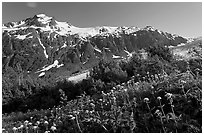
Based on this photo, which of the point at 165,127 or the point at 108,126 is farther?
the point at 108,126

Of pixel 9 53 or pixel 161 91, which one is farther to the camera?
pixel 9 53

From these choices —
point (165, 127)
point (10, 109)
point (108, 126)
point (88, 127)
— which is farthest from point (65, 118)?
point (10, 109)

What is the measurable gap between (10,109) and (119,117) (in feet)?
29.2

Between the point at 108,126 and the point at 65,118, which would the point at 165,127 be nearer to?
the point at 108,126

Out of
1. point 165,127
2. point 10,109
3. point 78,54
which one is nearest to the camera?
point 165,127

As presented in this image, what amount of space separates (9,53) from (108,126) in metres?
205

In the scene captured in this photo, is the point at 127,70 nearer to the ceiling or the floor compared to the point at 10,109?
nearer to the ceiling

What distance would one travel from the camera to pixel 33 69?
174500 mm

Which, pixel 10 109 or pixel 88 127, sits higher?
pixel 88 127

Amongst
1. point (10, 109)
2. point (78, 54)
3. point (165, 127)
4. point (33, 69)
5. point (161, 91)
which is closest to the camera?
point (165, 127)

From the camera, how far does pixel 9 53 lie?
199 metres

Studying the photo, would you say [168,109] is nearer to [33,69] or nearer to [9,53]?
[33,69]

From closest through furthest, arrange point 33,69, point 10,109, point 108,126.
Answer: point 108,126 → point 10,109 → point 33,69

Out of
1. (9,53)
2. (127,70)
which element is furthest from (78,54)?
(127,70)
